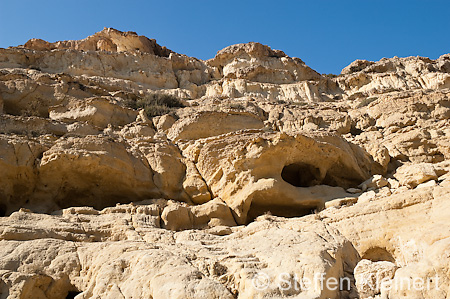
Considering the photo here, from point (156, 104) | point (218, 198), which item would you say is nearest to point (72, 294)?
point (218, 198)

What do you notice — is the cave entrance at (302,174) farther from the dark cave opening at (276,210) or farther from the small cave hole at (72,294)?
the small cave hole at (72,294)

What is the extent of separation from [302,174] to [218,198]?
110 inches

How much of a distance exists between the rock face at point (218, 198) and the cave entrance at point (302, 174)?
5 cm

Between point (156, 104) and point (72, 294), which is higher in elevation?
point (156, 104)

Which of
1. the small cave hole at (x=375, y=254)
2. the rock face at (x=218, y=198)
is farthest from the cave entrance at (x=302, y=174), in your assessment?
Answer: the small cave hole at (x=375, y=254)

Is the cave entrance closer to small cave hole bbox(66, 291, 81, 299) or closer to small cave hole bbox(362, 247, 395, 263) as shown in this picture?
small cave hole bbox(362, 247, 395, 263)

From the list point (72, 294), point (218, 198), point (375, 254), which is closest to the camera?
point (72, 294)

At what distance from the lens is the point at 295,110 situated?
1700 centimetres

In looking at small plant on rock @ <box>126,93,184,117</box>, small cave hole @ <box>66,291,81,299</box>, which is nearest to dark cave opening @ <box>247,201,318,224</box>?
small cave hole @ <box>66,291,81,299</box>

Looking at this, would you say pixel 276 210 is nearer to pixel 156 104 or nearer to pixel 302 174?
pixel 302 174

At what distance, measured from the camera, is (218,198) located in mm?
9484

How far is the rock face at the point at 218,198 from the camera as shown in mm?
5238

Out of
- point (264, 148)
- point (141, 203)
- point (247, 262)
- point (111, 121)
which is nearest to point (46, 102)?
point (111, 121)

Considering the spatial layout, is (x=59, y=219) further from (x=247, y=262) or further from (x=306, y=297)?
(x=306, y=297)
